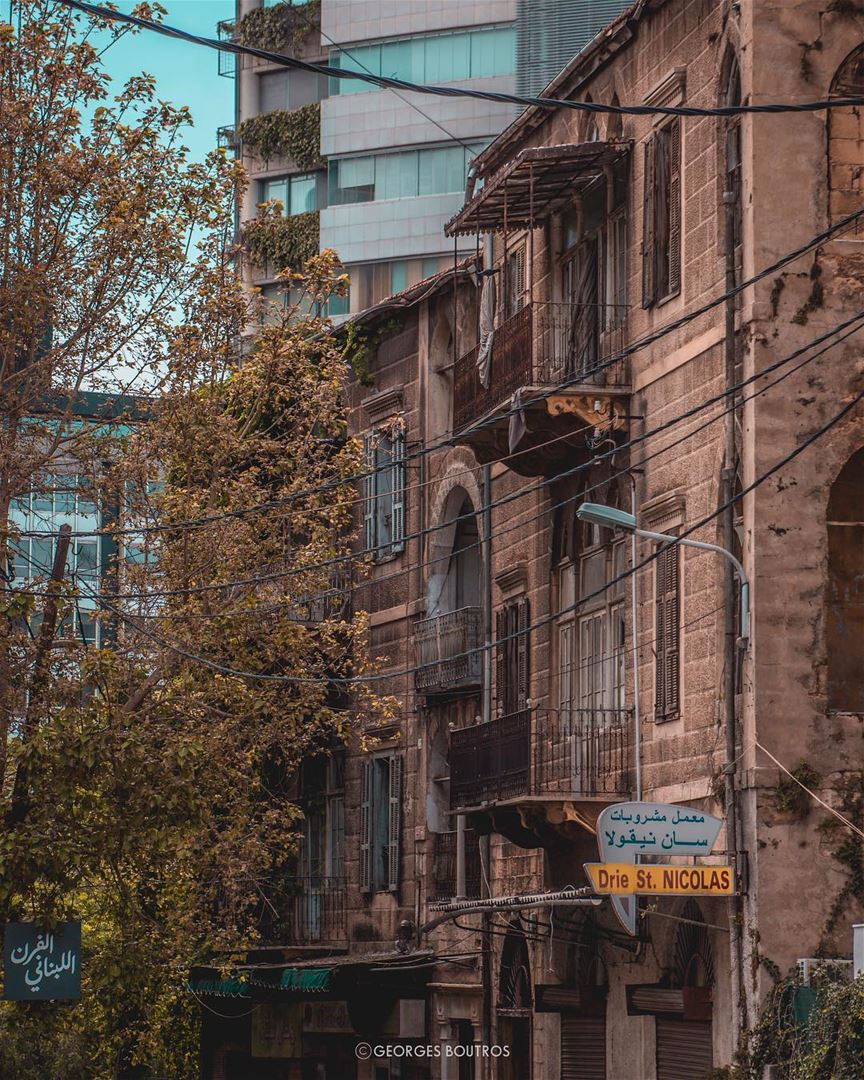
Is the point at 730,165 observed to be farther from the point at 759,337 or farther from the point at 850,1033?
the point at 850,1033

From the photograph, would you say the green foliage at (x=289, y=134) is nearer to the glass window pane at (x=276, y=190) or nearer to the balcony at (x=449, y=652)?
the glass window pane at (x=276, y=190)

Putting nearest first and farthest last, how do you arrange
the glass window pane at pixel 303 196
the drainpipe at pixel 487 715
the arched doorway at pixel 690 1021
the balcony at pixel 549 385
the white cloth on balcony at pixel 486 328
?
1. the arched doorway at pixel 690 1021
2. the balcony at pixel 549 385
3. the white cloth on balcony at pixel 486 328
4. the drainpipe at pixel 487 715
5. the glass window pane at pixel 303 196

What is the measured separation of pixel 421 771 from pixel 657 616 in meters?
9.33

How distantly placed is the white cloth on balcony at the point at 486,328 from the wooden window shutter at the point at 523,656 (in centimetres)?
296

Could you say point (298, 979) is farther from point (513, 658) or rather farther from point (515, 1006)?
point (513, 658)

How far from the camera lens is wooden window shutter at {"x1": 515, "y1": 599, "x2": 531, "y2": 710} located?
26.8 m

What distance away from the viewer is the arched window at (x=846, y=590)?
64.6 feet

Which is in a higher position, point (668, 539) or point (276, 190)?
point (276, 190)

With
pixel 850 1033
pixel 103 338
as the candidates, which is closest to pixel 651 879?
pixel 850 1033

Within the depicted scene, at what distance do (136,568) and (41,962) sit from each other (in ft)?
15.5

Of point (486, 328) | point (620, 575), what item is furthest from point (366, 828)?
point (620, 575)

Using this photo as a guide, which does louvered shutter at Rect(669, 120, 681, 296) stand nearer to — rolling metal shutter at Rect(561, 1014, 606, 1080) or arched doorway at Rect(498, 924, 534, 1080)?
rolling metal shutter at Rect(561, 1014, 606, 1080)

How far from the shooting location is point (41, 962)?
21.5 metres

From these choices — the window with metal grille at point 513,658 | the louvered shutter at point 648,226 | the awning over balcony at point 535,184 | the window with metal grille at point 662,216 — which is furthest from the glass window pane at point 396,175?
the window with metal grille at point 662,216
